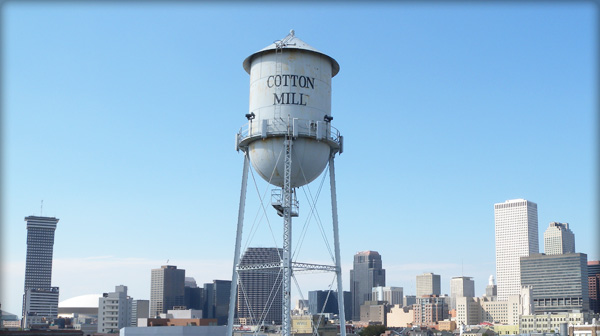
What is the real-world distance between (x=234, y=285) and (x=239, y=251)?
1757mm

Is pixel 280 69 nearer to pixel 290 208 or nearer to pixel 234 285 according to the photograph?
pixel 290 208

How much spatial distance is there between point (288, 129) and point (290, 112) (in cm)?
96

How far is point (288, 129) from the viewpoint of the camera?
4081 cm

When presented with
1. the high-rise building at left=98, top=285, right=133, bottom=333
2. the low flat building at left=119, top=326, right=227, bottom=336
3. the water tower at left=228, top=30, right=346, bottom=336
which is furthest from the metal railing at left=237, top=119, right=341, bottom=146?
the high-rise building at left=98, top=285, right=133, bottom=333

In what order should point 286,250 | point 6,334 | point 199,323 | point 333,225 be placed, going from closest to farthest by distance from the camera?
point 286,250, point 333,225, point 6,334, point 199,323

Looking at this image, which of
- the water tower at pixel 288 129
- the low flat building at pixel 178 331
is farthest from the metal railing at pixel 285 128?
the low flat building at pixel 178 331

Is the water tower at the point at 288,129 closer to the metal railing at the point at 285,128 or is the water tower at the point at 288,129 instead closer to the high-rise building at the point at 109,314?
the metal railing at the point at 285,128

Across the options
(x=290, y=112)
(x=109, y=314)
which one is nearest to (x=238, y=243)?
(x=290, y=112)

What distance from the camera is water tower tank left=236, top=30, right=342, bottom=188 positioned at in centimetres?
4125

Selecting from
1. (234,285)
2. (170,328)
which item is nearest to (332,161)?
(234,285)

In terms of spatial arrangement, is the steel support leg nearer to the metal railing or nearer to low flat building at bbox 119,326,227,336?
the metal railing

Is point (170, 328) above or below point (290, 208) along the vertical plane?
below

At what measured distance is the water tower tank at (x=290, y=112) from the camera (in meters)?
41.2

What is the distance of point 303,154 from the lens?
136 feet
